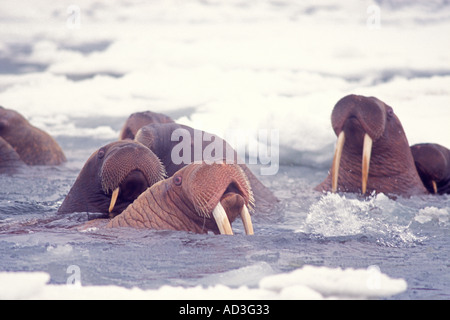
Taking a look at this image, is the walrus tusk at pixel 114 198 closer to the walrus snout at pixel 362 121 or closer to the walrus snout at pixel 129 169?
the walrus snout at pixel 129 169

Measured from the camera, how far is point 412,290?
3.77 metres

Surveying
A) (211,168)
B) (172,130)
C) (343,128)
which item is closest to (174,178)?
(211,168)

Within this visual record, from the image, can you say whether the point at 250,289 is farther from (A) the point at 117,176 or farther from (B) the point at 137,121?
(B) the point at 137,121

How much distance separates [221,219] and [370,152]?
12.0 ft

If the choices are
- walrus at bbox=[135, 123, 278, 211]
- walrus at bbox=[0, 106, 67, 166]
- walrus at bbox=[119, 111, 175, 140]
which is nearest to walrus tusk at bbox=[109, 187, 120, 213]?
walrus at bbox=[135, 123, 278, 211]

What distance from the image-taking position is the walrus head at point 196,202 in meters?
4.64

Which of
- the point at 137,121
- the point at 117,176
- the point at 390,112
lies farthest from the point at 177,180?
the point at 137,121

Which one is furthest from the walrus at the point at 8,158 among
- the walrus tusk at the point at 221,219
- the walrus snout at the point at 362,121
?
the walrus tusk at the point at 221,219

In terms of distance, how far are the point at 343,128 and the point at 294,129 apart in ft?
21.7
